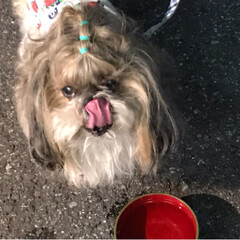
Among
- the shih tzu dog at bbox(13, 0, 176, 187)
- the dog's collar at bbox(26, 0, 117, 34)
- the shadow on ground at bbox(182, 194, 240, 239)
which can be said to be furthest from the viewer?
the shadow on ground at bbox(182, 194, 240, 239)

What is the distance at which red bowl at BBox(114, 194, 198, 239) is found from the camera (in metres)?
2.12

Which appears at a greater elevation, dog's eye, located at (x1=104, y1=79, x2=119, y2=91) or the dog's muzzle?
dog's eye, located at (x1=104, y1=79, x2=119, y2=91)

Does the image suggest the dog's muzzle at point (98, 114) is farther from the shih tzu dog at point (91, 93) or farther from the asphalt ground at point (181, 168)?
the asphalt ground at point (181, 168)

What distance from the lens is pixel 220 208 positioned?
2270 millimetres

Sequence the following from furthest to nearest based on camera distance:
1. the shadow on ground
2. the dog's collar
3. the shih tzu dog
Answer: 1. the shadow on ground
2. the dog's collar
3. the shih tzu dog

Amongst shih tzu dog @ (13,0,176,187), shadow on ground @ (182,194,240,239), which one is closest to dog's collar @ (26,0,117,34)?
shih tzu dog @ (13,0,176,187)

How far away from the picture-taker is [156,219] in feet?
7.15

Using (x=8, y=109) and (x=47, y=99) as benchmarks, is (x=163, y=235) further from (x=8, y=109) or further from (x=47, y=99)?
(x=8, y=109)

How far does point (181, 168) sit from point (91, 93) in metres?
0.92

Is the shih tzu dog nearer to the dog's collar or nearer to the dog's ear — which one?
the dog's ear

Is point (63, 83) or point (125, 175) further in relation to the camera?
point (125, 175)

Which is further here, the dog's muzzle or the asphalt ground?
the asphalt ground

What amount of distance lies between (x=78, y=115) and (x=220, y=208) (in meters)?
0.97

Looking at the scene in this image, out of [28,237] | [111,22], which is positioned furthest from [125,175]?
[111,22]
